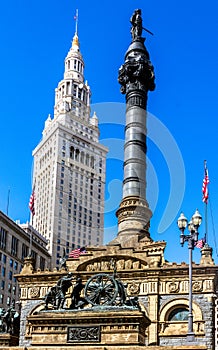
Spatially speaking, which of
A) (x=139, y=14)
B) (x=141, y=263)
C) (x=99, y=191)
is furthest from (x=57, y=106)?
(x=141, y=263)

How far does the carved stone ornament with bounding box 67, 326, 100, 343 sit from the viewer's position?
35.8 m

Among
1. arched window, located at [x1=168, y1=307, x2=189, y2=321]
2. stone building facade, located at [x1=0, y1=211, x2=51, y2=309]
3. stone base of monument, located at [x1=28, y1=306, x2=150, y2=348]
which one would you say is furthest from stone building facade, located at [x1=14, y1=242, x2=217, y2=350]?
stone building facade, located at [x1=0, y1=211, x2=51, y2=309]

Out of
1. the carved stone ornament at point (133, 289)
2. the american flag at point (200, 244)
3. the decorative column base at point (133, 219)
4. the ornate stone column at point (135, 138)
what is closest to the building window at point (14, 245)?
the ornate stone column at point (135, 138)

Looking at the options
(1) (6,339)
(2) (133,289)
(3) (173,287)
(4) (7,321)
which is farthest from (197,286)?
(1) (6,339)

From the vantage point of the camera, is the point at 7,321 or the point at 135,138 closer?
the point at 7,321

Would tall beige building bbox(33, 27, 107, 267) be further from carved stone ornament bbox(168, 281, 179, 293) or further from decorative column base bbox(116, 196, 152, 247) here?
carved stone ornament bbox(168, 281, 179, 293)

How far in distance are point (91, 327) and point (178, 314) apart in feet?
58.0

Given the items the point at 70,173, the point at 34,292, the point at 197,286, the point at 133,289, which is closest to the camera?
the point at 197,286

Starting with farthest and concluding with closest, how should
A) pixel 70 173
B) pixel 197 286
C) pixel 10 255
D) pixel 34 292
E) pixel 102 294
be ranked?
pixel 70 173
pixel 10 255
pixel 34 292
pixel 197 286
pixel 102 294

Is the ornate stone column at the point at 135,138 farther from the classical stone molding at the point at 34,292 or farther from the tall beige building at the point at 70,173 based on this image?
the tall beige building at the point at 70,173

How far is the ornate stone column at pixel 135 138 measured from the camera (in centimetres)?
6225

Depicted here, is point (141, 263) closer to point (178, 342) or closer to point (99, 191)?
point (178, 342)

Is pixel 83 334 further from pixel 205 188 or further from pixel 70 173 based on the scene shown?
pixel 70 173

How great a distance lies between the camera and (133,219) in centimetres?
6219
